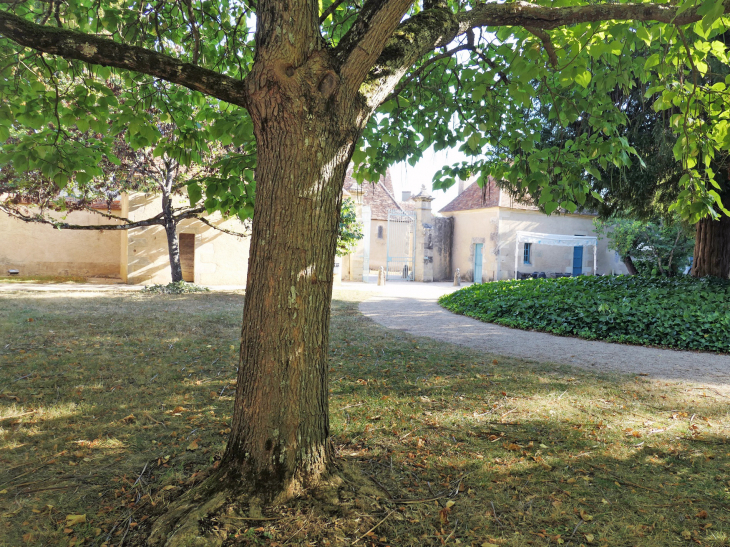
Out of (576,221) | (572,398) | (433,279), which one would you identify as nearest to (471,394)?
(572,398)

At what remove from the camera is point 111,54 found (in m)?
2.21

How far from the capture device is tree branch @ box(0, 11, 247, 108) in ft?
7.09

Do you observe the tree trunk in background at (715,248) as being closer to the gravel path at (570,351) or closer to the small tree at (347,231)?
the gravel path at (570,351)

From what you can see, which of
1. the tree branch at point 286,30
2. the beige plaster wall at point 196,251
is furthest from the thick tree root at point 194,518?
the beige plaster wall at point 196,251

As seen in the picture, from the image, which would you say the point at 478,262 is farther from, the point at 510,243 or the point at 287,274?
the point at 287,274

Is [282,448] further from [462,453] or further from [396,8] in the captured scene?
[396,8]

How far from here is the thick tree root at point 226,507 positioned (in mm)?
1926

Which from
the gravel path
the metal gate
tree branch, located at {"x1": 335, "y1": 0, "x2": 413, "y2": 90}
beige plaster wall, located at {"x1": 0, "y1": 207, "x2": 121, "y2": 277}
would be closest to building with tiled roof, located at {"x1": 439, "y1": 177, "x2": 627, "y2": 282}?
the metal gate

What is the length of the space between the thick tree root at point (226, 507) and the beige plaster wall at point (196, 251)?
13.8 metres

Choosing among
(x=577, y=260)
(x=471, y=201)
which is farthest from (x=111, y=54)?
(x=577, y=260)

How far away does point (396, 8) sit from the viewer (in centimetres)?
221

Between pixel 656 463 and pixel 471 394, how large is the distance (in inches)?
63.0

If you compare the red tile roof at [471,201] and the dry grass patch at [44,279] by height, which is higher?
the red tile roof at [471,201]

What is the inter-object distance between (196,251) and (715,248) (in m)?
15.7
